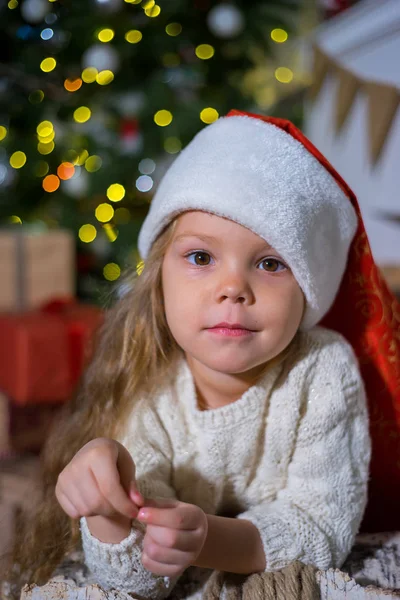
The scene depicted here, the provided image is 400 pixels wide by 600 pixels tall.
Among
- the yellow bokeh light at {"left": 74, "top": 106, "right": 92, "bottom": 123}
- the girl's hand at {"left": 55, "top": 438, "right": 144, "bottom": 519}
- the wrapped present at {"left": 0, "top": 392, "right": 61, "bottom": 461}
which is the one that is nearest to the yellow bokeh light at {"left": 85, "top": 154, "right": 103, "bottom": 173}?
the yellow bokeh light at {"left": 74, "top": 106, "right": 92, "bottom": 123}

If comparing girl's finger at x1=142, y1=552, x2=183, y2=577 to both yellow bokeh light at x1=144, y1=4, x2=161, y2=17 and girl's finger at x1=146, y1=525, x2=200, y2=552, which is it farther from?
yellow bokeh light at x1=144, y1=4, x2=161, y2=17

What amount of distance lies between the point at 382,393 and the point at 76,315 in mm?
1041

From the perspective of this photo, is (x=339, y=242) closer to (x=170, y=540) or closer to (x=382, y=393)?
(x=382, y=393)

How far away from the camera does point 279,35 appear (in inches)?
84.7

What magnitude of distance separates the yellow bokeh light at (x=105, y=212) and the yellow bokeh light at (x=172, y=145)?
29cm

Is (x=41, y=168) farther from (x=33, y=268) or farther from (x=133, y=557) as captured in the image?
(x=133, y=557)

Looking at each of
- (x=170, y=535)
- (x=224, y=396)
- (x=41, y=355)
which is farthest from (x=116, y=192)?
(x=170, y=535)

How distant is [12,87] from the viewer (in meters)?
2.11

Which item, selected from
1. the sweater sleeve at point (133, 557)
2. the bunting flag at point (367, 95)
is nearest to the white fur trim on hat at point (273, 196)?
the sweater sleeve at point (133, 557)

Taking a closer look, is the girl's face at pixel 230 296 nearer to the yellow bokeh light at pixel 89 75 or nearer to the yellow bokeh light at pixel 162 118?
the yellow bokeh light at pixel 162 118

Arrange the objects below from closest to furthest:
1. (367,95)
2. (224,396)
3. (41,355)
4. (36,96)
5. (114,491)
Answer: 1. (114,491)
2. (224,396)
3. (367,95)
4. (41,355)
5. (36,96)

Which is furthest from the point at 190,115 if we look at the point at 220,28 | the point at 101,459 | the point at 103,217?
the point at 101,459

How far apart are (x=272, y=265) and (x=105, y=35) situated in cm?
157

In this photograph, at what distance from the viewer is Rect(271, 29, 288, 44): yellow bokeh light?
2141 mm
